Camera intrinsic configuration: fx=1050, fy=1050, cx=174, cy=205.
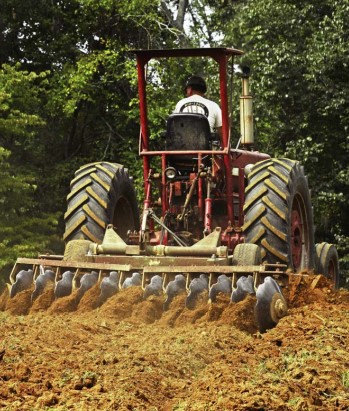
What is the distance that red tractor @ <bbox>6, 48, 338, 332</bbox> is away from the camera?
9570mm

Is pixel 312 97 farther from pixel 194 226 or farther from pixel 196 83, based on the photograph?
pixel 194 226

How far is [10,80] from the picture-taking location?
25.8 m

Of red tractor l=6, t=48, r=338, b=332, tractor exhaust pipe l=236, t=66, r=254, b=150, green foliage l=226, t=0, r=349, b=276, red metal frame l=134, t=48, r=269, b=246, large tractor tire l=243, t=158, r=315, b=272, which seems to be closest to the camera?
red tractor l=6, t=48, r=338, b=332

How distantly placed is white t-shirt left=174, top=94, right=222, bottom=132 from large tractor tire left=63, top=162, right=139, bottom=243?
3.39ft

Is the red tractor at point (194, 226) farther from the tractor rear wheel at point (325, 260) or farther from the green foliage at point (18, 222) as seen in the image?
the green foliage at point (18, 222)

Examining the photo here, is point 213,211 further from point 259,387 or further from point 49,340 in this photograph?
point 259,387

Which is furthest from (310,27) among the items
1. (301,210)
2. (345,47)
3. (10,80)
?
(301,210)

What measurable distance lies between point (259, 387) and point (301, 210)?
6187 millimetres

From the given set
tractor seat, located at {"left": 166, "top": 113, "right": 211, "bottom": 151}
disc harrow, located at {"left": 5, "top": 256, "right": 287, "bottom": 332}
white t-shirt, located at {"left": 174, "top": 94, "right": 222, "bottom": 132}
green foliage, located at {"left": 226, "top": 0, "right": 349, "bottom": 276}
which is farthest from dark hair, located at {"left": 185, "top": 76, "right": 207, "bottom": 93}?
green foliage, located at {"left": 226, "top": 0, "right": 349, "bottom": 276}

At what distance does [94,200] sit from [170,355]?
430cm

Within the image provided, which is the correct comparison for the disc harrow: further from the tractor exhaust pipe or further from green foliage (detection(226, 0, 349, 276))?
green foliage (detection(226, 0, 349, 276))

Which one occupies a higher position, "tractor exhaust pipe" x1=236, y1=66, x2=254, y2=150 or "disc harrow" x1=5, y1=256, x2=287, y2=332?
"tractor exhaust pipe" x1=236, y1=66, x2=254, y2=150

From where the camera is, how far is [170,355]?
24.4ft

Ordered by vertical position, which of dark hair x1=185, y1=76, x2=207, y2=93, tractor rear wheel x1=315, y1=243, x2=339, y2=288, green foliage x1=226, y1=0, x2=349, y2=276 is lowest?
tractor rear wheel x1=315, y1=243, x2=339, y2=288
